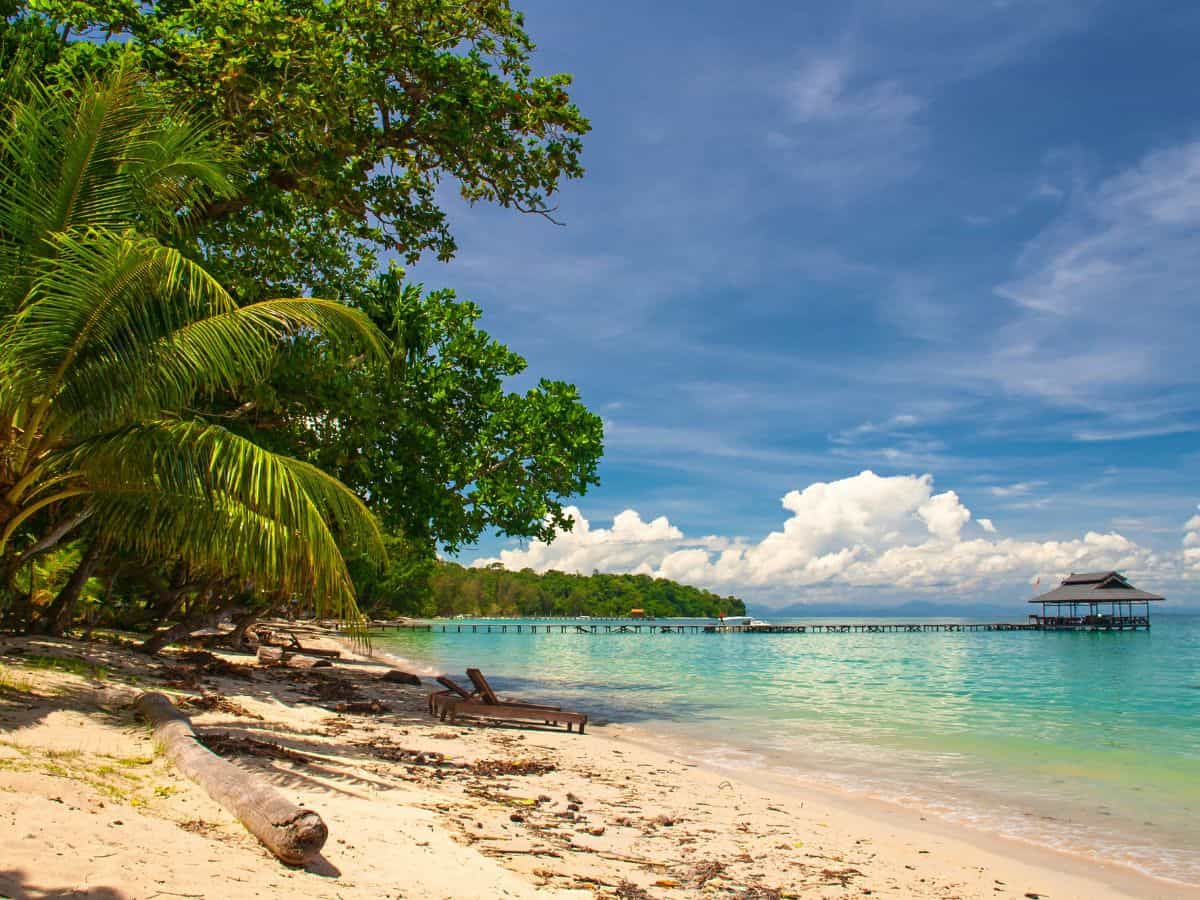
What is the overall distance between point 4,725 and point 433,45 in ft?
33.0

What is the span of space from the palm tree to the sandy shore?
72.0 inches

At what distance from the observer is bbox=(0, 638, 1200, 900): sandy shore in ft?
14.1

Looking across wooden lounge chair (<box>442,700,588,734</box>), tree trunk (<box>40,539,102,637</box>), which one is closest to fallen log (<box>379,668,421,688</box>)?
wooden lounge chair (<box>442,700,588,734</box>)

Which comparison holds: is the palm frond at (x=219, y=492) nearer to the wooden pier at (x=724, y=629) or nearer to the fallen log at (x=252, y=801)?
the fallen log at (x=252, y=801)

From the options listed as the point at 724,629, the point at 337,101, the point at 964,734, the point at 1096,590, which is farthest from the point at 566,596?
the point at 337,101

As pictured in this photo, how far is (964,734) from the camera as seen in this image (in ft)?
58.5

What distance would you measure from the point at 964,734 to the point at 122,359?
57.6ft

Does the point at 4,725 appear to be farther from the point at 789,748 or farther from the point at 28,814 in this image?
the point at 789,748

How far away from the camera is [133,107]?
757 cm

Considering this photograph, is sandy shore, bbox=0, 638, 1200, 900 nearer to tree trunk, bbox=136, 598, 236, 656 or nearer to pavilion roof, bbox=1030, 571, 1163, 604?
tree trunk, bbox=136, 598, 236, 656

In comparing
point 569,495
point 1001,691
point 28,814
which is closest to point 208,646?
point 569,495

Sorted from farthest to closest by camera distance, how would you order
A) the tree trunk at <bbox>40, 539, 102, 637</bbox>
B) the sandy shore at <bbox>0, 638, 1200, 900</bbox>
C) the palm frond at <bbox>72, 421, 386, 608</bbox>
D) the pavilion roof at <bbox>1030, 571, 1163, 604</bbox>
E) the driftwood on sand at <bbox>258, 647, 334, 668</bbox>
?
the pavilion roof at <bbox>1030, 571, 1163, 604</bbox> → the driftwood on sand at <bbox>258, 647, 334, 668</bbox> → the tree trunk at <bbox>40, 539, 102, 637</bbox> → the palm frond at <bbox>72, 421, 386, 608</bbox> → the sandy shore at <bbox>0, 638, 1200, 900</bbox>

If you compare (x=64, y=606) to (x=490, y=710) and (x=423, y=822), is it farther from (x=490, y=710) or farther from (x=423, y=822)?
(x=423, y=822)

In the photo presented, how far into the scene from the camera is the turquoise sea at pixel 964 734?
1017 centimetres
